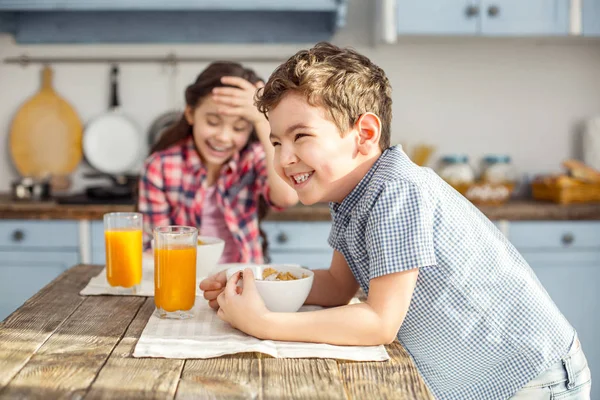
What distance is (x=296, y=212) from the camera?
8.91 ft

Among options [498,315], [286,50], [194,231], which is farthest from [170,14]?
[498,315]

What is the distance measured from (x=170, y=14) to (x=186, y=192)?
1522 millimetres

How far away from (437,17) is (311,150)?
1.99m

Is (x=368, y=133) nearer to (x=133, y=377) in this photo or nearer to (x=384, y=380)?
(x=384, y=380)

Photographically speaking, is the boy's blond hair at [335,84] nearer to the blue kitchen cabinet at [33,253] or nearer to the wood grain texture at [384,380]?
the wood grain texture at [384,380]

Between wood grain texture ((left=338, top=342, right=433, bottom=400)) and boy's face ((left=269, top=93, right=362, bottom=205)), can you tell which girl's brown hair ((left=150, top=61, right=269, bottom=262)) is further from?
wood grain texture ((left=338, top=342, right=433, bottom=400))

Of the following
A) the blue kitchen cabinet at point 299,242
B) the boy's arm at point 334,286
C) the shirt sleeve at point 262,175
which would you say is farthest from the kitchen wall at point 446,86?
the boy's arm at point 334,286

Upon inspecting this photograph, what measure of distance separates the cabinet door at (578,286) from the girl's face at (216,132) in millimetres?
1448

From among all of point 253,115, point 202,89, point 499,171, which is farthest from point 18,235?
point 499,171

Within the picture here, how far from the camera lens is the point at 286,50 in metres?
3.28

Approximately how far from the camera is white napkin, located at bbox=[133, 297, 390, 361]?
976mm

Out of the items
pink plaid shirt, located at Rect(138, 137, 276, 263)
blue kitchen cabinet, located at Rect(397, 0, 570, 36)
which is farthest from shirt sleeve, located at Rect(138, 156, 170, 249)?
blue kitchen cabinet, located at Rect(397, 0, 570, 36)

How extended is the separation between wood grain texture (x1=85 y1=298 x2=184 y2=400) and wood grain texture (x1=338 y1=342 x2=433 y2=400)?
22 centimetres

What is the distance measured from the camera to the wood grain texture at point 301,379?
33.3 inches
